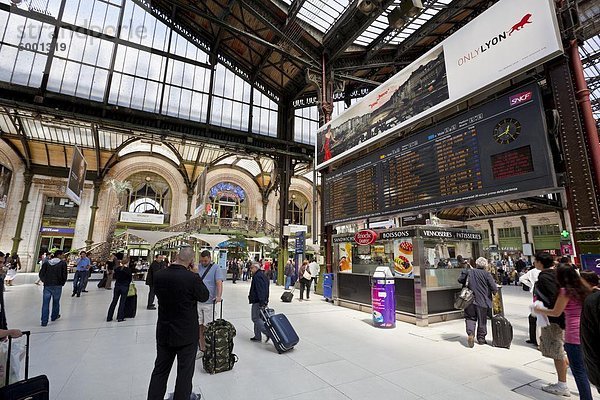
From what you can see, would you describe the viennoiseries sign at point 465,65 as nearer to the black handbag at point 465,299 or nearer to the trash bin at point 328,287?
the black handbag at point 465,299

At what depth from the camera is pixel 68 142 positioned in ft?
71.6

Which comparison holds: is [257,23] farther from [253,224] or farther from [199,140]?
[253,224]

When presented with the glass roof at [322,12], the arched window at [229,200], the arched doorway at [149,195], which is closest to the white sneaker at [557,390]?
the glass roof at [322,12]

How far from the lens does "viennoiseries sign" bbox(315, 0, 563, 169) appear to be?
4332 mm

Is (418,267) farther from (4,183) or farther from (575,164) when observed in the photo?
(4,183)

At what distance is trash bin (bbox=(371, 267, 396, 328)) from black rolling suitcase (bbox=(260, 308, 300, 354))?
2.49 m

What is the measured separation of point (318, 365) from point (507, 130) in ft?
15.5

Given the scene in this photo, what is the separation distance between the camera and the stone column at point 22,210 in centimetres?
2022

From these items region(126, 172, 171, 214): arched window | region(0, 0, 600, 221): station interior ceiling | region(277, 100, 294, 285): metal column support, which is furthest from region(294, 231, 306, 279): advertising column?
region(126, 172, 171, 214): arched window

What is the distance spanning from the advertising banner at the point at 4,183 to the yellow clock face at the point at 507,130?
2827 centimetres

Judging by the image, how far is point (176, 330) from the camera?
2.59 m

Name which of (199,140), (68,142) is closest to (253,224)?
(199,140)

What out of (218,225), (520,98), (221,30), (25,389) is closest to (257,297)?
(25,389)

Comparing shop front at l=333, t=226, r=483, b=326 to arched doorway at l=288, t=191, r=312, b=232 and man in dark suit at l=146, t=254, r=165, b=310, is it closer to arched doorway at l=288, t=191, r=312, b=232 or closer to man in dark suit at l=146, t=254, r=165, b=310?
man in dark suit at l=146, t=254, r=165, b=310
